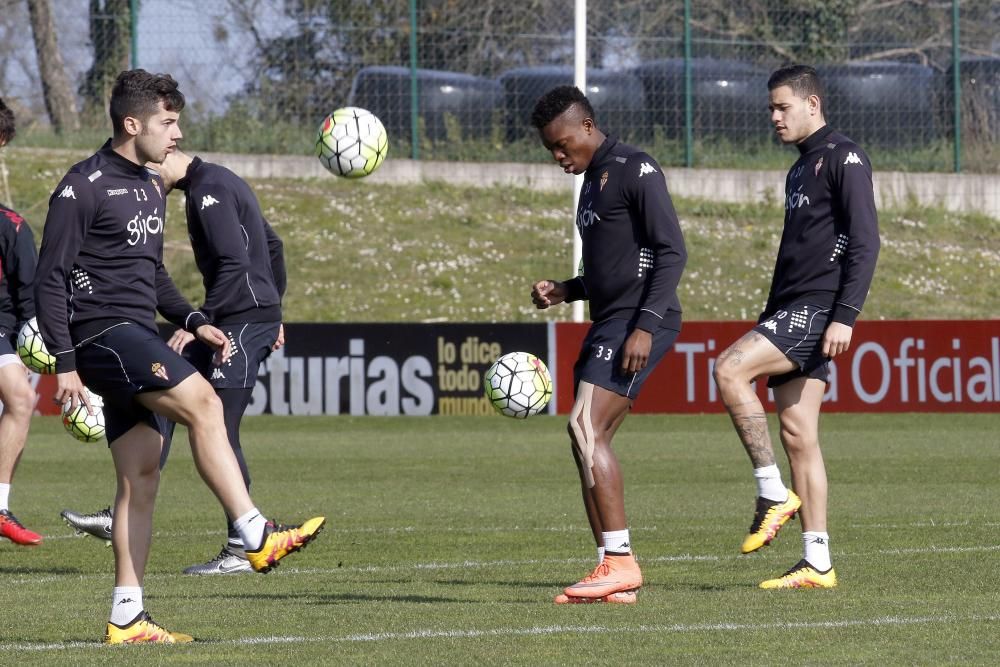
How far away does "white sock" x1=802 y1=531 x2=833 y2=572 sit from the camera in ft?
24.8

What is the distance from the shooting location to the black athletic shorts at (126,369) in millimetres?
6293

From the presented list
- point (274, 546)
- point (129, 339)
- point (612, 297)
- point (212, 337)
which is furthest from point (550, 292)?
point (129, 339)

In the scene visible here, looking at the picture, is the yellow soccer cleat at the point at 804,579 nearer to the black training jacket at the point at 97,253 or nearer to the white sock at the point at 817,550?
the white sock at the point at 817,550

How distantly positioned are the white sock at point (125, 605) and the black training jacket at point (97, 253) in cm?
84

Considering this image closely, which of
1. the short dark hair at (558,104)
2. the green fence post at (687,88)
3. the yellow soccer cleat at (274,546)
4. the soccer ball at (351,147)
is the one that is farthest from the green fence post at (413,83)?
the yellow soccer cleat at (274,546)

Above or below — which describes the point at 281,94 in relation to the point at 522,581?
above

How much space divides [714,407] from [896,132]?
29.3 ft

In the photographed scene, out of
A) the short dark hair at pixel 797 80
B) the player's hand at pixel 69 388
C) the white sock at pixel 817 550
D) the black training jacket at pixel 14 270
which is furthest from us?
the black training jacket at pixel 14 270

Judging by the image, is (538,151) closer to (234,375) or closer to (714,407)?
(714,407)

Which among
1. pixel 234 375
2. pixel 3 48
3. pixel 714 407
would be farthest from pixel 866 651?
pixel 3 48

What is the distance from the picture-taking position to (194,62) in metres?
26.7

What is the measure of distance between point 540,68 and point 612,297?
20.9 metres

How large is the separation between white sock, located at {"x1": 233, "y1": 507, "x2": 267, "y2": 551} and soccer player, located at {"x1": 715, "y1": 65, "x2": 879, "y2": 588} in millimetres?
2266

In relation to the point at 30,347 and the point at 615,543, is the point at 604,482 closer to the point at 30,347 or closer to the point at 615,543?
the point at 615,543
